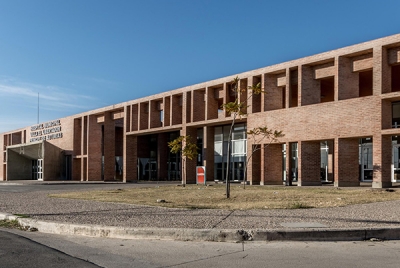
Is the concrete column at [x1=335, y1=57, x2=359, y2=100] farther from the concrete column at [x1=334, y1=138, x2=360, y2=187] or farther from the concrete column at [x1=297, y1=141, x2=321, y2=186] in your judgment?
the concrete column at [x1=297, y1=141, x2=321, y2=186]

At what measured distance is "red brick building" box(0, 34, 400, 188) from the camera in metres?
25.3

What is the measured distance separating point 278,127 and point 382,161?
7.69 metres

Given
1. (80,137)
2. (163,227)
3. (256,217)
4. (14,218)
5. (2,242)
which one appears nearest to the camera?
(2,242)

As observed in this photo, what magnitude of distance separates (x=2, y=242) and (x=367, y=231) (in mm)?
7046

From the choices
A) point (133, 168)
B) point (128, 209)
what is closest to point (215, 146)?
point (133, 168)

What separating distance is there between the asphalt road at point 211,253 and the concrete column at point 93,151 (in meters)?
41.2

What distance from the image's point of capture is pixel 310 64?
28891 mm

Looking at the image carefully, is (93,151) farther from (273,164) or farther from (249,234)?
(249,234)

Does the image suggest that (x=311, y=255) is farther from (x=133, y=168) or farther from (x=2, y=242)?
(x=133, y=168)

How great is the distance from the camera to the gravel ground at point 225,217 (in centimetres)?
973

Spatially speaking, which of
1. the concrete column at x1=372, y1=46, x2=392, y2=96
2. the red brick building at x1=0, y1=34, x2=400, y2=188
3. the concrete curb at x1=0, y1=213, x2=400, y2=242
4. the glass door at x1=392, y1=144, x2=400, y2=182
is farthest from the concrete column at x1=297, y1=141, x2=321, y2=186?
the concrete curb at x1=0, y1=213, x2=400, y2=242

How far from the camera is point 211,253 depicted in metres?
7.53

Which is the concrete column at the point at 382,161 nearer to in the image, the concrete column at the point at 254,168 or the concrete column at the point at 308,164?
the concrete column at the point at 308,164

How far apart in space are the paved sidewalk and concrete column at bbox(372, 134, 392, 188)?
12053 mm
